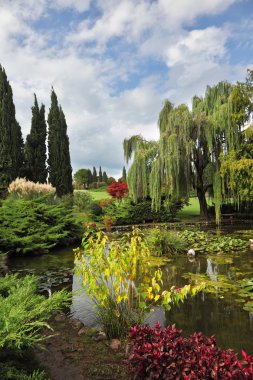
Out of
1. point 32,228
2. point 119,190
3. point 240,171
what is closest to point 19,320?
point 32,228

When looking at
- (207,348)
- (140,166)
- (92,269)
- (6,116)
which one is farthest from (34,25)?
(6,116)

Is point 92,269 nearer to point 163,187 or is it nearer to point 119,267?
point 119,267

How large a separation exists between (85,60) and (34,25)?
140 cm

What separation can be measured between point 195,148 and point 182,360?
1353cm

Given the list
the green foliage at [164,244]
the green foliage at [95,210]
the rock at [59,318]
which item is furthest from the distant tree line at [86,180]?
the rock at [59,318]

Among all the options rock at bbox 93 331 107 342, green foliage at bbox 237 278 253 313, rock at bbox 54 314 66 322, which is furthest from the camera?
green foliage at bbox 237 278 253 313

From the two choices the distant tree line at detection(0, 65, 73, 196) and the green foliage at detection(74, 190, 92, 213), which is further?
the distant tree line at detection(0, 65, 73, 196)

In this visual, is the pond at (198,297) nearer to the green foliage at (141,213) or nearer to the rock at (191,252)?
the rock at (191,252)

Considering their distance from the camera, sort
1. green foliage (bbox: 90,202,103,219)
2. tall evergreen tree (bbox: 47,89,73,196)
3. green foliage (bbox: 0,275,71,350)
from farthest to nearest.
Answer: tall evergreen tree (bbox: 47,89,73,196)
green foliage (bbox: 90,202,103,219)
green foliage (bbox: 0,275,71,350)

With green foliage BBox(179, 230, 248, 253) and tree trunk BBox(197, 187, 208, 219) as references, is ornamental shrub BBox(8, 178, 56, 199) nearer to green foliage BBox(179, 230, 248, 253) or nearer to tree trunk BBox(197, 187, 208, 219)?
green foliage BBox(179, 230, 248, 253)

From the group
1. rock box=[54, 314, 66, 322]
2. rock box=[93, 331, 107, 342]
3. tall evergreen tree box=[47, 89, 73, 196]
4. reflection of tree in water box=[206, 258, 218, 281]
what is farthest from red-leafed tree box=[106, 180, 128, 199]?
rock box=[93, 331, 107, 342]

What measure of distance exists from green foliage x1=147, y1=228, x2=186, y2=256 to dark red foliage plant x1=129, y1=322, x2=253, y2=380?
19.0 ft

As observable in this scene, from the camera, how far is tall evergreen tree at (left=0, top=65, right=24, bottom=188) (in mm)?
22500

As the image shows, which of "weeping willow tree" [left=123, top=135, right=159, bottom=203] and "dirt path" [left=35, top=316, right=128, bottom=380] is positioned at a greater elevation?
"weeping willow tree" [left=123, top=135, right=159, bottom=203]
